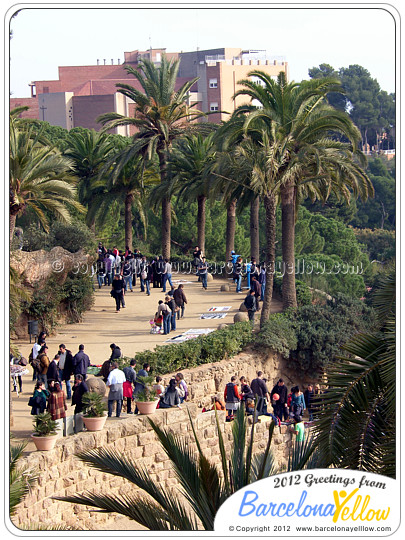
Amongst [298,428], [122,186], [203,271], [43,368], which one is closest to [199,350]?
[298,428]

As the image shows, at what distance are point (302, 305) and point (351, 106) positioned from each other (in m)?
66.8

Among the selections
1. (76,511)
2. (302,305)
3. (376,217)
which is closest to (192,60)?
(376,217)

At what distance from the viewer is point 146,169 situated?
32.3m

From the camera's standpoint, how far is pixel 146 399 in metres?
14.1

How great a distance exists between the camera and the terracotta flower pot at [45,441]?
466 inches

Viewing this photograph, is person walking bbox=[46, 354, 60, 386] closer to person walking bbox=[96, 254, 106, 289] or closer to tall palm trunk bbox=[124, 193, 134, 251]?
person walking bbox=[96, 254, 106, 289]

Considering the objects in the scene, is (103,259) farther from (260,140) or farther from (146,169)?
(260,140)

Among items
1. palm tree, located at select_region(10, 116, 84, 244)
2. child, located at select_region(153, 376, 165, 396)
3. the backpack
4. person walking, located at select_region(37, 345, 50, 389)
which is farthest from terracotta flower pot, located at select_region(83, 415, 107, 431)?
palm tree, located at select_region(10, 116, 84, 244)

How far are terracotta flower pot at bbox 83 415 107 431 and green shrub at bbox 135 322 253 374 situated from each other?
4907 millimetres

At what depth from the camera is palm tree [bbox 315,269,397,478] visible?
26.1 ft

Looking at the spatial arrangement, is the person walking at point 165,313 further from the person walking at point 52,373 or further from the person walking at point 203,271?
the person walking at point 203,271

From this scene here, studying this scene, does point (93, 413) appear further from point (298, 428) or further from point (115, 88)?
point (115, 88)

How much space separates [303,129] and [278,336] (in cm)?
563

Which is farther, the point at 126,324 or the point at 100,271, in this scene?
the point at 100,271
